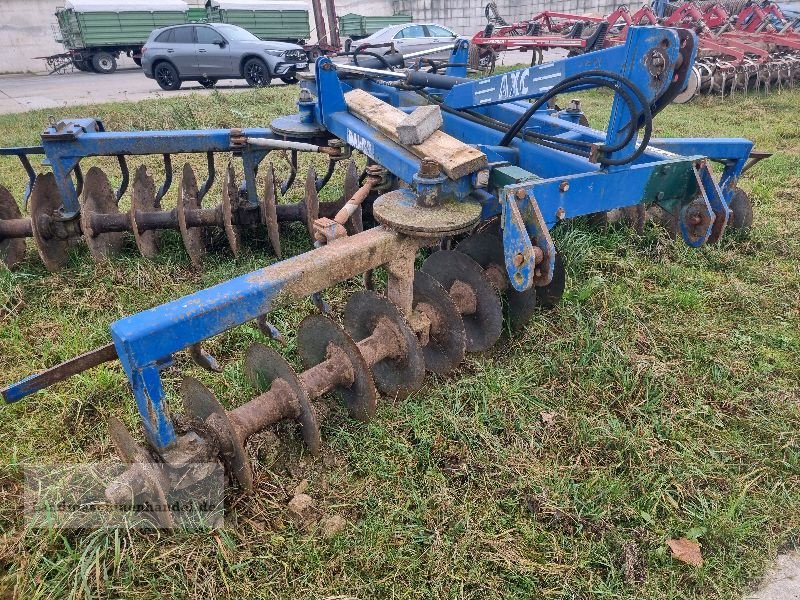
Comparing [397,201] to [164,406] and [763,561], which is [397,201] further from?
[763,561]

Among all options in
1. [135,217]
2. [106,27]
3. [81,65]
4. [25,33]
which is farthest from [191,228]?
[25,33]

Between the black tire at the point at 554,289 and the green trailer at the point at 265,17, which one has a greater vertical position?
the green trailer at the point at 265,17

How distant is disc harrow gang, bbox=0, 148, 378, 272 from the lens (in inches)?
136

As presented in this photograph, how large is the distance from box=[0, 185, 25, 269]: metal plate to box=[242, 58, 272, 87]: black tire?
34.2 ft

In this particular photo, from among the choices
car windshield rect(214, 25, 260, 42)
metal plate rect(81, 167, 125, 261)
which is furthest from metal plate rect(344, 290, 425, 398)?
car windshield rect(214, 25, 260, 42)

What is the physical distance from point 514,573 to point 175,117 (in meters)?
7.92

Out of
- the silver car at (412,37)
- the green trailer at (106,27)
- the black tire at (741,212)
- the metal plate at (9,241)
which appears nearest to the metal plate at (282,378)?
the metal plate at (9,241)

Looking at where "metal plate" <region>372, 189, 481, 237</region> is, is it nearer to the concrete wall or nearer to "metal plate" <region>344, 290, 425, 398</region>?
"metal plate" <region>344, 290, 425, 398</region>

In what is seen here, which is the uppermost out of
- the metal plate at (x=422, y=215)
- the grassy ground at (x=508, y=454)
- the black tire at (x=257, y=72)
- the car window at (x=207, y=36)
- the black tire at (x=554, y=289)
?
the car window at (x=207, y=36)

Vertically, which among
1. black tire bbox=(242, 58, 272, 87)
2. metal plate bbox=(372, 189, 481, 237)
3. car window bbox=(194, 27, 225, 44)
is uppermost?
car window bbox=(194, 27, 225, 44)

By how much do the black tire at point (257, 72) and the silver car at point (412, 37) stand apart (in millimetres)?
2310

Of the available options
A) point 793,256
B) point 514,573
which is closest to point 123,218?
point 514,573

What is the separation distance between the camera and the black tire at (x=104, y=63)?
66.8 ft

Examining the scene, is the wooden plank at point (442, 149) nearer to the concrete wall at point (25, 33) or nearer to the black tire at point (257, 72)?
the black tire at point (257, 72)
